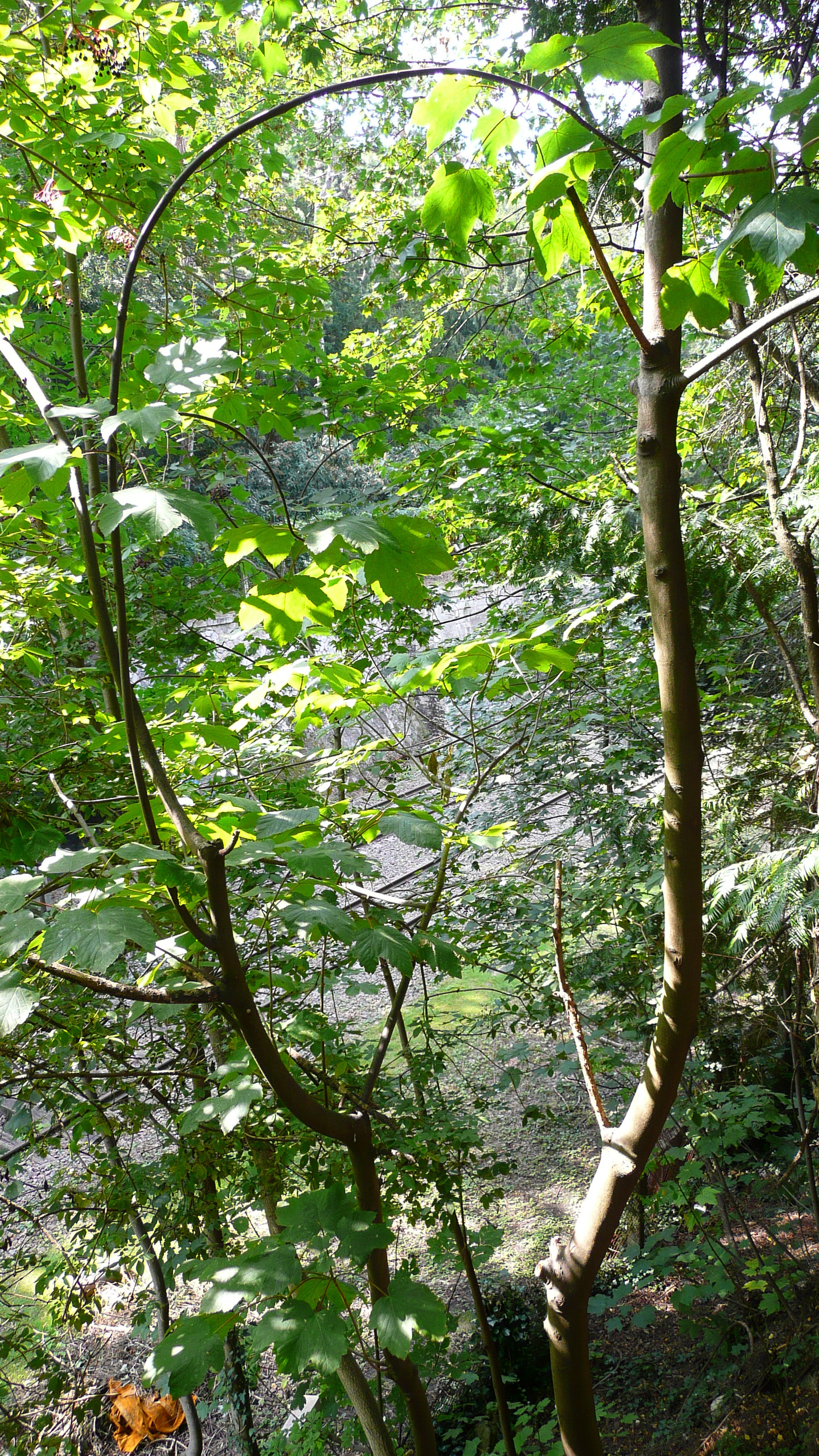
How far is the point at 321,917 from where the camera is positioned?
0.96 metres

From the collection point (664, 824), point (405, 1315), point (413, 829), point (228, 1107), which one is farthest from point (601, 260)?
point (405, 1315)

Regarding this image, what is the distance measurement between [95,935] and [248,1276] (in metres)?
0.47

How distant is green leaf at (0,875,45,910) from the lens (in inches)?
33.6

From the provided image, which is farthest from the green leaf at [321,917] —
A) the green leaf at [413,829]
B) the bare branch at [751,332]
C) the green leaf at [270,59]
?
the green leaf at [270,59]

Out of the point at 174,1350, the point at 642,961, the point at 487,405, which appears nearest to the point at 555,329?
the point at 487,405

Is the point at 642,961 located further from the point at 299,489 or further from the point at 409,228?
the point at 299,489

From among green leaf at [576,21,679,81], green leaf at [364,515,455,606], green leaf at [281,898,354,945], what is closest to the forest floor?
green leaf at [281,898,354,945]

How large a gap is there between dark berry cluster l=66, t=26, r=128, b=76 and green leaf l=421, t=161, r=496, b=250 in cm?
171

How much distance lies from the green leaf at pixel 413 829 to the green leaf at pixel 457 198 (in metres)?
0.69

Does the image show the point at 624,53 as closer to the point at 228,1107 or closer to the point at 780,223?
the point at 780,223

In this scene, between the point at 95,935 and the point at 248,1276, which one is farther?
the point at 248,1276

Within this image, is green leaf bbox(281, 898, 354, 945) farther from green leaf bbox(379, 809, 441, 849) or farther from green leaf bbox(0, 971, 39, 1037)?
green leaf bbox(0, 971, 39, 1037)

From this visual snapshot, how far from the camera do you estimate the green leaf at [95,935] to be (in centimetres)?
74

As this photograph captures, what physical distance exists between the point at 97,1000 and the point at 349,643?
1200mm
